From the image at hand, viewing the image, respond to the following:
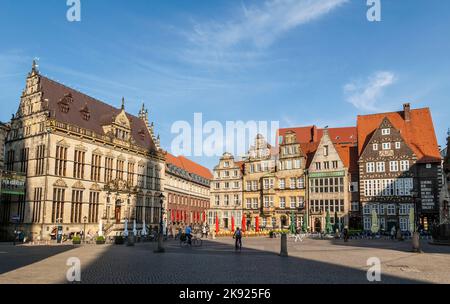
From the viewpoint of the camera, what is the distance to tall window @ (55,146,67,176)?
4522cm

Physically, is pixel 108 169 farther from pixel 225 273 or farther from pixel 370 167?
pixel 225 273

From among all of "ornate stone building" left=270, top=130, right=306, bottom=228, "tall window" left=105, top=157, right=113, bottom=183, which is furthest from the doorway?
"tall window" left=105, top=157, right=113, bottom=183

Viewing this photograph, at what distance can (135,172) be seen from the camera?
194ft

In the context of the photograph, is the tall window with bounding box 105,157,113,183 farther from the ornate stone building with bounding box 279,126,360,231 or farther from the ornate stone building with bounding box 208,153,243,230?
the ornate stone building with bounding box 279,126,360,231

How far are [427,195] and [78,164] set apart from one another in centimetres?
4563

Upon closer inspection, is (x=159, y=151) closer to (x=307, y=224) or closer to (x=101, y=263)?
(x=307, y=224)

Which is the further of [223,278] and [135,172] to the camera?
[135,172]

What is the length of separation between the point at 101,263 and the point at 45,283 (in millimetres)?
6228

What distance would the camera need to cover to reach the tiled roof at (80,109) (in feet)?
159

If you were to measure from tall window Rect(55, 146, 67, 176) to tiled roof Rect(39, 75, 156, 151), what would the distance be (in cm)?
380

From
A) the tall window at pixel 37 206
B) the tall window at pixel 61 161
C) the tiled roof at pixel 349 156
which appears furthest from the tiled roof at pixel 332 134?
the tall window at pixel 37 206

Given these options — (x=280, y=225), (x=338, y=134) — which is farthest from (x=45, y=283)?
(x=338, y=134)

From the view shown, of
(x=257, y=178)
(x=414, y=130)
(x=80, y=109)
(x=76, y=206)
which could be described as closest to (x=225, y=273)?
(x=76, y=206)

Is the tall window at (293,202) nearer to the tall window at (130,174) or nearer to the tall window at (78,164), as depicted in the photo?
the tall window at (130,174)
